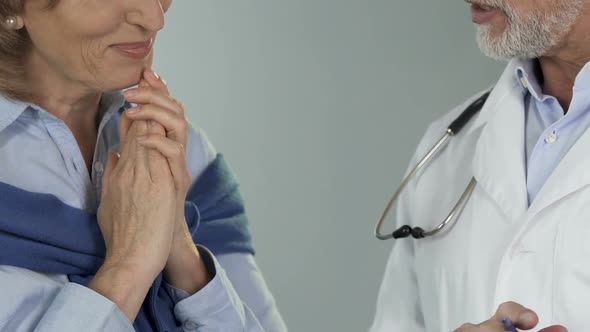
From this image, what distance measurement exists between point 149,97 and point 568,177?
610 millimetres

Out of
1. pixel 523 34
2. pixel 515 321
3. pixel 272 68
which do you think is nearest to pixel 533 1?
pixel 523 34

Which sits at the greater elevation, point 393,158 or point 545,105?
point 545,105

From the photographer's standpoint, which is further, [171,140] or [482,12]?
[482,12]

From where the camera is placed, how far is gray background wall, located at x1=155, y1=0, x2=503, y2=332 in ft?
9.74

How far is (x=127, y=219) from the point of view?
1347 millimetres

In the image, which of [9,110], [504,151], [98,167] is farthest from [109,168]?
[504,151]

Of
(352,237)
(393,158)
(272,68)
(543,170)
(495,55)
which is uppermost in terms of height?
(495,55)

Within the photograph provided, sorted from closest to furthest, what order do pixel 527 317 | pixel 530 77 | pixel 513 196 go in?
pixel 527 317, pixel 513 196, pixel 530 77

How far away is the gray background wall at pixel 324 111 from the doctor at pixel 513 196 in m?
1.27

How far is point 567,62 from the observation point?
1580mm

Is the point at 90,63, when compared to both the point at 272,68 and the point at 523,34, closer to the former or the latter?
the point at 523,34

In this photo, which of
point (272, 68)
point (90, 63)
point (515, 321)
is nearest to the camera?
point (515, 321)

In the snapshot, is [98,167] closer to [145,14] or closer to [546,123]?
[145,14]

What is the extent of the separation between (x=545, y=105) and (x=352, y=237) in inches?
60.6
